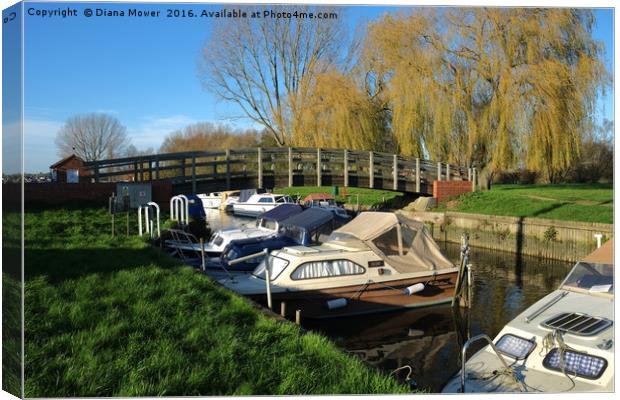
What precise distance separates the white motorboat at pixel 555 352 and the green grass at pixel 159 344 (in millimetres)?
1730

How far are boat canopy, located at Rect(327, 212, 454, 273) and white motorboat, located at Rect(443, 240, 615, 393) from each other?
4879 millimetres

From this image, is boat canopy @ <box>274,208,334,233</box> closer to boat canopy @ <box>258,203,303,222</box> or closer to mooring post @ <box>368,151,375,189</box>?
boat canopy @ <box>258,203,303,222</box>

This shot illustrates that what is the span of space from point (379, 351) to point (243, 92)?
616 cm

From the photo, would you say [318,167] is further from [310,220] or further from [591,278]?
[591,278]

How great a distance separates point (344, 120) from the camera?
2697cm

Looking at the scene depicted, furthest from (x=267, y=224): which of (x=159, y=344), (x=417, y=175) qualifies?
(x=159, y=344)

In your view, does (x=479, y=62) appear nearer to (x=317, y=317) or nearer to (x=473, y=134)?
(x=473, y=134)

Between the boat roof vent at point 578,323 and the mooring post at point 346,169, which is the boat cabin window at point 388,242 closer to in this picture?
the boat roof vent at point 578,323

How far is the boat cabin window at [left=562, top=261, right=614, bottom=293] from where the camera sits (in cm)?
827

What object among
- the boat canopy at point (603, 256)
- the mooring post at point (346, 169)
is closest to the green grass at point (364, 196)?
the mooring post at point (346, 169)

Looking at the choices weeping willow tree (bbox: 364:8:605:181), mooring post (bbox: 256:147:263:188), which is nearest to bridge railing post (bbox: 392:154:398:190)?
weeping willow tree (bbox: 364:8:605:181)

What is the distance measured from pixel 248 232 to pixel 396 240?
5.71 metres

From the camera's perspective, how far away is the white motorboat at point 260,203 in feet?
121

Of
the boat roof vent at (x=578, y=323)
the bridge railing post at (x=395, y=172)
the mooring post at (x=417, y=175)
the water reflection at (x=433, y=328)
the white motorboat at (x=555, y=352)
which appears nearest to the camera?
the white motorboat at (x=555, y=352)
